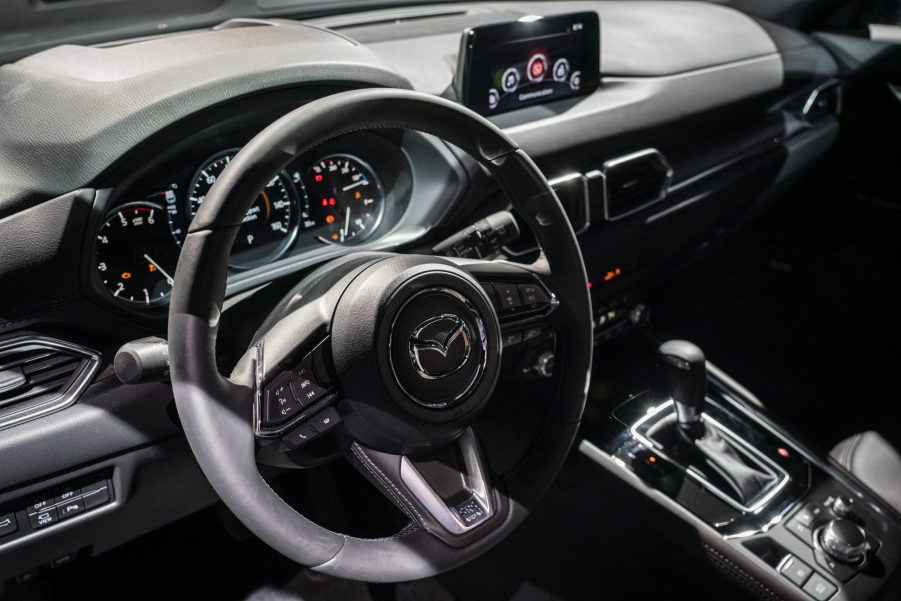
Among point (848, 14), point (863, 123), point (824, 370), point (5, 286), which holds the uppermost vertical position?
point (5, 286)

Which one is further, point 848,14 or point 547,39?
point 848,14

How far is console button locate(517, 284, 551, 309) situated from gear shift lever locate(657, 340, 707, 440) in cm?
66

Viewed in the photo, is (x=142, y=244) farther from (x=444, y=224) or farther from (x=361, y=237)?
(x=444, y=224)

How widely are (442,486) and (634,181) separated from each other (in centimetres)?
97

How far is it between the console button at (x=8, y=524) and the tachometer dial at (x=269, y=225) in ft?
1.61

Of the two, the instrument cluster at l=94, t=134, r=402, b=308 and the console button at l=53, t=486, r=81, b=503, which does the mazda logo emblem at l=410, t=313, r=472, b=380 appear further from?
the console button at l=53, t=486, r=81, b=503

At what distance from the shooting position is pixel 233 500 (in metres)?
0.99

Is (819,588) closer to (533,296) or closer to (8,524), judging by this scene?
(533,296)

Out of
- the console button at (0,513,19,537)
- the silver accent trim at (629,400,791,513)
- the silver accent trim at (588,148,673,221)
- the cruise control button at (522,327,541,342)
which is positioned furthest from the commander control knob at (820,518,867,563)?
the console button at (0,513,19,537)

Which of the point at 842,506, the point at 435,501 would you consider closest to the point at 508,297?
the point at 435,501

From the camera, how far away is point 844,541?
1.73m

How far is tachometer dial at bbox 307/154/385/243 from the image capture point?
1.50 meters

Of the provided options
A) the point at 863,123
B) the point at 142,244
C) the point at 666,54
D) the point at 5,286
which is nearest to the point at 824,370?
the point at 863,123

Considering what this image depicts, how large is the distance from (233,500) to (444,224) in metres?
0.74
